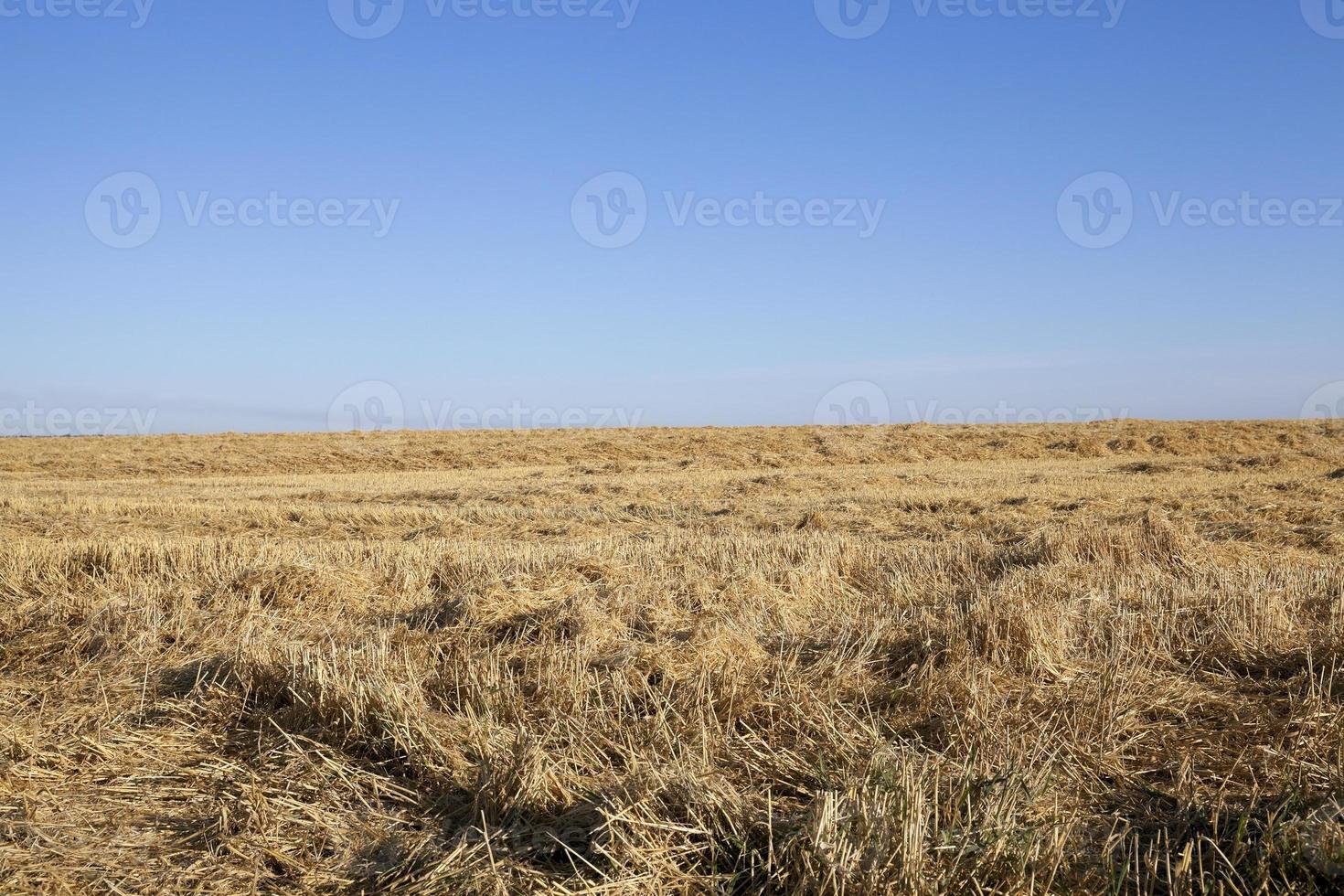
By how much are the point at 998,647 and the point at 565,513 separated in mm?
11176

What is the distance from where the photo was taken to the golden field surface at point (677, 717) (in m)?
3.10

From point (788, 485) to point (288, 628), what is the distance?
568 inches

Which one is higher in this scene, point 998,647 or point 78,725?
point 998,647

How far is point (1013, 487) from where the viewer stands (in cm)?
1788

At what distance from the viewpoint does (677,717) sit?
4.13 metres

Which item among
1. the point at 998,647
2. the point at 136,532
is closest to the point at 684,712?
the point at 998,647

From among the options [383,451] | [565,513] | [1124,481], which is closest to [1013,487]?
[1124,481]

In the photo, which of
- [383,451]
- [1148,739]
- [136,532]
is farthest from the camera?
[383,451]

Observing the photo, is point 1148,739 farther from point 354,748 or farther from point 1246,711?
point 354,748

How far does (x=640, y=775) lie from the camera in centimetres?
356

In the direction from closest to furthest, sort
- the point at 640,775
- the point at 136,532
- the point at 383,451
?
the point at 640,775 < the point at 136,532 < the point at 383,451

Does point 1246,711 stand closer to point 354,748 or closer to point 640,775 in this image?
point 640,775

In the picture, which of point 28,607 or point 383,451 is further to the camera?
point 383,451

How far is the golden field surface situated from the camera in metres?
3.10
